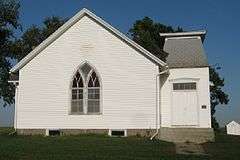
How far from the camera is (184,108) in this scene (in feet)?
83.7

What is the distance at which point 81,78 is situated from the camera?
25.1 m

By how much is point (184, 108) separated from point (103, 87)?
4.54m

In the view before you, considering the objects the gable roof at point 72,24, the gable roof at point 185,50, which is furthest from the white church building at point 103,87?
the gable roof at point 185,50

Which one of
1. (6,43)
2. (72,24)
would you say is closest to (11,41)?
(6,43)

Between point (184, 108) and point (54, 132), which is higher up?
point (184, 108)

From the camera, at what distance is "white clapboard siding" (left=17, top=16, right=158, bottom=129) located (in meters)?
24.3

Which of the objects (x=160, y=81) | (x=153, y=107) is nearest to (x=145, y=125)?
(x=153, y=107)

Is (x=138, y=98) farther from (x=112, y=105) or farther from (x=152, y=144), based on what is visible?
(x=152, y=144)

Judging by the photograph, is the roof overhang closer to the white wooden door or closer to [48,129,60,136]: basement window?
the white wooden door

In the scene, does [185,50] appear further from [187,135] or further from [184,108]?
[187,135]

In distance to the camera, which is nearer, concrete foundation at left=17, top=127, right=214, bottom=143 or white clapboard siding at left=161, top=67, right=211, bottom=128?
concrete foundation at left=17, top=127, right=214, bottom=143

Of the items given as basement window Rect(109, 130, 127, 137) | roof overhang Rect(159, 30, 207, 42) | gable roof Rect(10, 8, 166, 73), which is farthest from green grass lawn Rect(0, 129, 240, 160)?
roof overhang Rect(159, 30, 207, 42)

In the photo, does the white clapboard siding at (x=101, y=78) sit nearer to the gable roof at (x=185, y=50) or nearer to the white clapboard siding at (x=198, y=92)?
the white clapboard siding at (x=198, y=92)

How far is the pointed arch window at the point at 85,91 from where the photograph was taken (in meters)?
24.8
